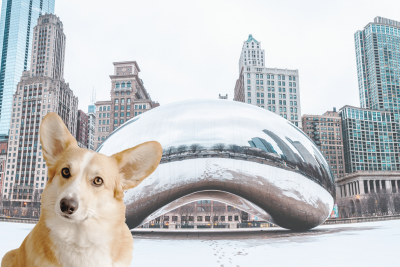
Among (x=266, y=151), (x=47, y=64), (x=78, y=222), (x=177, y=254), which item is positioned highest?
(x=47, y=64)

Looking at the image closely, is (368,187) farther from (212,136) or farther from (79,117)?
(79,117)

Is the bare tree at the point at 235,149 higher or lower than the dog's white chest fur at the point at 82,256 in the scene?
higher

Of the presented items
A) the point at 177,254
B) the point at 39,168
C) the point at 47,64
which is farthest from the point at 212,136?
the point at 47,64

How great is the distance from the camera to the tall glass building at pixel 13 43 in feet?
566

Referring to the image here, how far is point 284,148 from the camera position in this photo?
1280 centimetres

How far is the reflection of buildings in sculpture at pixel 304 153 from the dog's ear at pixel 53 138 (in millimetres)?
11397

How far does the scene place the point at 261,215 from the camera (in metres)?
15.2

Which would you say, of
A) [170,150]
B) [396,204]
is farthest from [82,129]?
[170,150]

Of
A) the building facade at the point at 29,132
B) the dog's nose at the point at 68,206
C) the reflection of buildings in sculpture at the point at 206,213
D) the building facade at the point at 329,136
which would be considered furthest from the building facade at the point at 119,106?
the dog's nose at the point at 68,206

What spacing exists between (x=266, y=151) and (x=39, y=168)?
117665mm

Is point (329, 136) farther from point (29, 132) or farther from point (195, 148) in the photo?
point (195, 148)

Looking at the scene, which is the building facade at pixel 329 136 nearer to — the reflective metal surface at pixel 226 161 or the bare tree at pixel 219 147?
the reflective metal surface at pixel 226 161

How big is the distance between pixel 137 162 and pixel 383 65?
215 m

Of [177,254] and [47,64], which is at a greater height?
[47,64]
